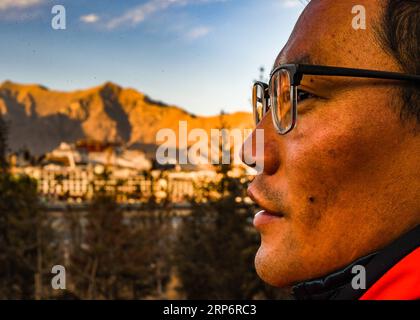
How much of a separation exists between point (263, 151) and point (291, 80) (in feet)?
0.58

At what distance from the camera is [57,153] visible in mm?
58000

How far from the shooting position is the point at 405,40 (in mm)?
1352

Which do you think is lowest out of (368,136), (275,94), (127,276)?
(127,276)

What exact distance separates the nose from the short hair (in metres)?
0.28

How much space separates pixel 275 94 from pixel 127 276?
713 inches

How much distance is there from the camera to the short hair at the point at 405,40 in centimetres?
132

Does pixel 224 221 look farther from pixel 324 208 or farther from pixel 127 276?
pixel 324 208

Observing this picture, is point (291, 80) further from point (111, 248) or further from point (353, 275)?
point (111, 248)

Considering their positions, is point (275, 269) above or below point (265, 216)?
below

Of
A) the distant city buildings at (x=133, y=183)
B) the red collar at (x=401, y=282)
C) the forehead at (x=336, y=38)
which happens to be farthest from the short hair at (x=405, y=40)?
the distant city buildings at (x=133, y=183)

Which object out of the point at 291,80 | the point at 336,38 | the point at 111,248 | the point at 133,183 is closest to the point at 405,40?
the point at 336,38

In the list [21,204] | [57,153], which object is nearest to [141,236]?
[21,204]

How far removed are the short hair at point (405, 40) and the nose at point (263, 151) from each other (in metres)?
0.28
